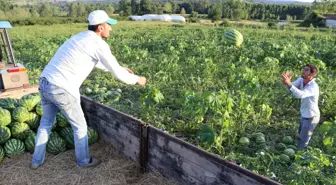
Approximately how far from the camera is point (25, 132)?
4.58 m

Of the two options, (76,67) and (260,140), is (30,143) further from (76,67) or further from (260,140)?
(260,140)

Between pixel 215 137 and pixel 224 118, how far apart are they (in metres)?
0.45

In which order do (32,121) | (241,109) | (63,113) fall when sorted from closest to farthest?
1. (63,113)
2. (32,121)
3. (241,109)

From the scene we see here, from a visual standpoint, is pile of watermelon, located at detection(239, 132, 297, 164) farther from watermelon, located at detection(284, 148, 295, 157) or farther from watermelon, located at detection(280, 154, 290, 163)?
watermelon, located at detection(280, 154, 290, 163)

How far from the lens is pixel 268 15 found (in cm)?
7400

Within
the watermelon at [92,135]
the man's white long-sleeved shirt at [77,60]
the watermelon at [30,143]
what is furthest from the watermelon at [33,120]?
the man's white long-sleeved shirt at [77,60]

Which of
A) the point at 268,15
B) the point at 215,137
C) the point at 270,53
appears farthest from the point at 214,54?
the point at 268,15

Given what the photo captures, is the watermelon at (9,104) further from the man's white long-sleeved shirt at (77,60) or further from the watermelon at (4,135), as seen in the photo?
the man's white long-sleeved shirt at (77,60)

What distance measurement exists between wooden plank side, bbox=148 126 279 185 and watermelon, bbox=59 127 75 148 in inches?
59.5

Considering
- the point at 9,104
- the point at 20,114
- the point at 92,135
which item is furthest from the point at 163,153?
the point at 9,104

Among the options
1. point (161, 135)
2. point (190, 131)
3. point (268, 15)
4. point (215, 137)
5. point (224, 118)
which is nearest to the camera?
point (161, 135)

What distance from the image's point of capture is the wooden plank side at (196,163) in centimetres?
271

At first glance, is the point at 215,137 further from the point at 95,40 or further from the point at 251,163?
the point at 95,40

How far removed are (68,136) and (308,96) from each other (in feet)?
11.8
